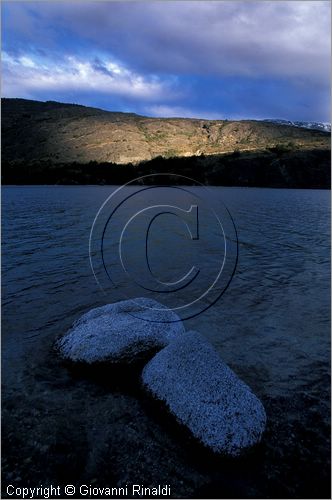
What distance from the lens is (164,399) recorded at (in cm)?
798

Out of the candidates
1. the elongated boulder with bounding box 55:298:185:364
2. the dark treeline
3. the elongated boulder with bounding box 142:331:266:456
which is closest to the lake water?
the elongated boulder with bounding box 142:331:266:456

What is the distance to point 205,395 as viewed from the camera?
24.9 ft

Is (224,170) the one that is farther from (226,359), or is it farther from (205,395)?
(205,395)

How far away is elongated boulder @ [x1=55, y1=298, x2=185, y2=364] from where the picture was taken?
9492 mm

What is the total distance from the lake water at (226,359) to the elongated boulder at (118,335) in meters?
0.71

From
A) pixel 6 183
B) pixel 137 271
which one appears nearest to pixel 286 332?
pixel 137 271

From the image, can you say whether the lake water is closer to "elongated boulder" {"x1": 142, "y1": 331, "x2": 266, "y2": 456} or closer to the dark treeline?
"elongated boulder" {"x1": 142, "y1": 331, "x2": 266, "y2": 456}

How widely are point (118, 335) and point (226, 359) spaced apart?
10.7 feet

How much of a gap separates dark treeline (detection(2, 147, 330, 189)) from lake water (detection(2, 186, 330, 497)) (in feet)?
347

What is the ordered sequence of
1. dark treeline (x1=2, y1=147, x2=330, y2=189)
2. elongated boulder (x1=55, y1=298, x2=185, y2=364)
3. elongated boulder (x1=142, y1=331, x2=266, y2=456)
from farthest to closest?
1. dark treeline (x1=2, y1=147, x2=330, y2=189)
2. elongated boulder (x1=55, y1=298, x2=185, y2=364)
3. elongated boulder (x1=142, y1=331, x2=266, y2=456)

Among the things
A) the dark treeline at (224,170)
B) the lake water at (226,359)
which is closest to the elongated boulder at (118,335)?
the lake water at (226,359)

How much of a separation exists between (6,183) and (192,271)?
113 meters

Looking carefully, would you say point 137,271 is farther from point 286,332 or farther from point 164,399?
point 164,399

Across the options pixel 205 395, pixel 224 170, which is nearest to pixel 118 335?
pixel 205 395
